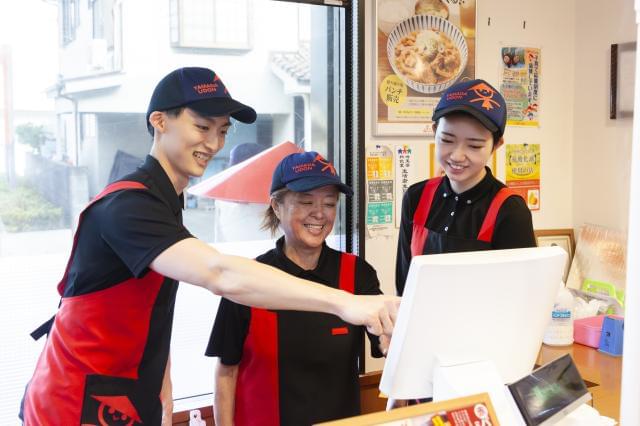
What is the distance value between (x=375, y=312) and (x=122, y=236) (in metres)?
0.52

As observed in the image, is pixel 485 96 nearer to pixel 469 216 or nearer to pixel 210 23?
pixel 469 216

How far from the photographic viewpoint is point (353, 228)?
104 inches

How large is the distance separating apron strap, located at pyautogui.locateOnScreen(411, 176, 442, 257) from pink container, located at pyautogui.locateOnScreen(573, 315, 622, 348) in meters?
1.07

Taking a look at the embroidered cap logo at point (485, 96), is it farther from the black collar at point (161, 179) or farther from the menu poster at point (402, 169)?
the menu poster at point (402, 169)

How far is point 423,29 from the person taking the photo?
2664 millimetres

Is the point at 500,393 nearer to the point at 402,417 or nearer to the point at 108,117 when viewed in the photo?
the point at 402,417

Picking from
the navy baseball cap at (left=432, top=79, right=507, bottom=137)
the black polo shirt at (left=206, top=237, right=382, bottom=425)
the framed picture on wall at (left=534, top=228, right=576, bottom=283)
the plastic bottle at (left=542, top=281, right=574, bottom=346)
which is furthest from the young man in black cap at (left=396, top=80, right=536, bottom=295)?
the framed picture on wall at (left=534, top=228, right=576, bottom=283)

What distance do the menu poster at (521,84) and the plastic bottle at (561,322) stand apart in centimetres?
83

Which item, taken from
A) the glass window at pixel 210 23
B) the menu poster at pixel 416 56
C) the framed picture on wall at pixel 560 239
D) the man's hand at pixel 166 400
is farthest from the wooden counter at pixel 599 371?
the glass window at pixel 210 23

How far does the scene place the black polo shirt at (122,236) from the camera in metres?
1.25

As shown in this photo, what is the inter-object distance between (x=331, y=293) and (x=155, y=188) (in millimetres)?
499

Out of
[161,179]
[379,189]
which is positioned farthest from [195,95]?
[379,189]

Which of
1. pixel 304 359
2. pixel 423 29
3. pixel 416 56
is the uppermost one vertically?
pixel 423 29

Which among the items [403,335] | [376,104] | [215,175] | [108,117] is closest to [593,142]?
[376,104]
